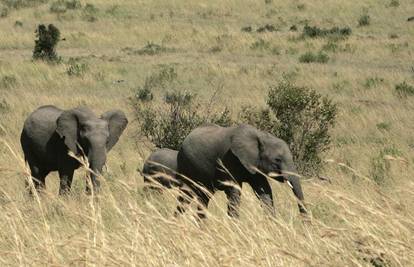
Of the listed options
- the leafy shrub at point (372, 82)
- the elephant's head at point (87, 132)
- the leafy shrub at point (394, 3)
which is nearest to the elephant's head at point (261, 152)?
the elephant's head at point (87, 132)

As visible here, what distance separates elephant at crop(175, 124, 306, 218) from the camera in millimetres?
8500

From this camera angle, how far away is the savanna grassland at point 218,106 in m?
4.16

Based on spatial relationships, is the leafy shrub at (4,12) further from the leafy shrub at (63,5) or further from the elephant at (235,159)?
the elephant at (235,159)

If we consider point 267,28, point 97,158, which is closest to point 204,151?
point 97,158

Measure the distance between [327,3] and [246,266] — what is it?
40.5 meters

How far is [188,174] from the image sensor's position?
9562 mm

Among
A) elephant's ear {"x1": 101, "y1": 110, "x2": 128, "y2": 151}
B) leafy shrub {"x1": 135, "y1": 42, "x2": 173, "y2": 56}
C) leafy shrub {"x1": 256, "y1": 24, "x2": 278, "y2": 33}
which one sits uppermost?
elephant's ear {"x1": 101, "y1": 110, "x2": 128, "y2": 151}

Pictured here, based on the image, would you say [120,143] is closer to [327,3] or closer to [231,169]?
[231,169]

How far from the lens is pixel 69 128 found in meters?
10.6

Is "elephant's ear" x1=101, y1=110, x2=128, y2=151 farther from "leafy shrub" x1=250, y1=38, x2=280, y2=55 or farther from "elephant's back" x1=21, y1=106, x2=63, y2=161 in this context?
"leafy shrub" x1=250, y1=38, x2=280, y2=55

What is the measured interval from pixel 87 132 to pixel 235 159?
2.36m

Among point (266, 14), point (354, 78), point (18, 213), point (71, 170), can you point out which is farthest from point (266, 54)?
point (18, 213)

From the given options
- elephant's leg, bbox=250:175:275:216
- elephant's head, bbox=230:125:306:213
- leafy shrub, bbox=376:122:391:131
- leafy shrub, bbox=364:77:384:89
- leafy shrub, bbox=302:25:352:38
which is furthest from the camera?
leafy shrub, bbox=302:25:352:38

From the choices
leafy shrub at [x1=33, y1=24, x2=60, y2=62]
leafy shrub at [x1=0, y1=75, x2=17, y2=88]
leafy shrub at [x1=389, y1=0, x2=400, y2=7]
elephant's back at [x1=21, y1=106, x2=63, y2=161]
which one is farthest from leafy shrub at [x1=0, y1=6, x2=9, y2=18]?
elephant's back at [x1=21, y1=106, x2=63, y2=161]
